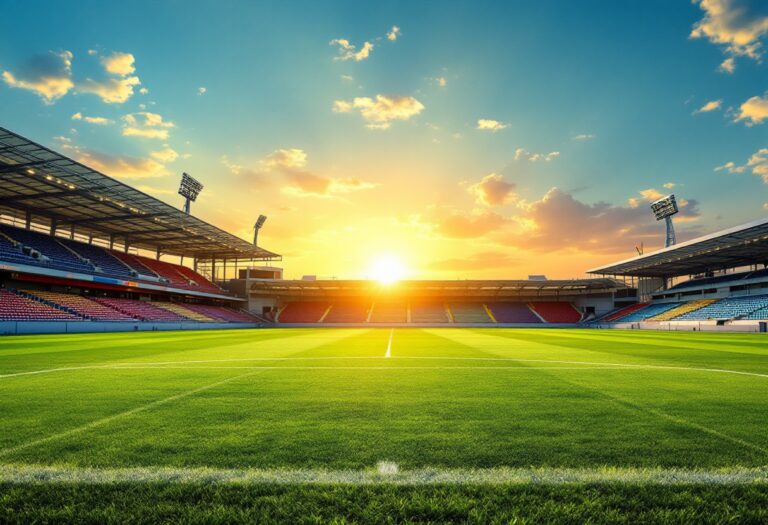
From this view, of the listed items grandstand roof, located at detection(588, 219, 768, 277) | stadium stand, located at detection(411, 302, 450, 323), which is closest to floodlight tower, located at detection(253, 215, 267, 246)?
stadium stand, located at detection(411, 302, 450, 323)

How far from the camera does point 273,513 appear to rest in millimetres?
2387

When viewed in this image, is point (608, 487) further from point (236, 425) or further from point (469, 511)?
point (236, 425)

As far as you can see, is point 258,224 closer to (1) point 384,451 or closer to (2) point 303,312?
(2) point 303,312

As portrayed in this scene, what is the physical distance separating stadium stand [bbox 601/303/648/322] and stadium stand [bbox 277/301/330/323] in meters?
40.3

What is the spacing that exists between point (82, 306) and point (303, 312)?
32.5 metres

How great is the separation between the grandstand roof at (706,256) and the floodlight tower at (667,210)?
4667 mm

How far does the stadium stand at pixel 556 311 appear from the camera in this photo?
58072 millimetres

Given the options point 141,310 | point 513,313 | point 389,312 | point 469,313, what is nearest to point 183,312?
point 141,310

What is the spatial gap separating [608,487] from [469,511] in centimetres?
103

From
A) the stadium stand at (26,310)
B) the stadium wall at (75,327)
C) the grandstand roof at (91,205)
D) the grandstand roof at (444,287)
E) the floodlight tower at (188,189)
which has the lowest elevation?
the stadium wall at (75,327)

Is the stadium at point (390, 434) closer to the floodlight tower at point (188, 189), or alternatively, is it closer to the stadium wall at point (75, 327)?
the stadium wall at point (75, 327)

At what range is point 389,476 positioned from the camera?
289 centimetres

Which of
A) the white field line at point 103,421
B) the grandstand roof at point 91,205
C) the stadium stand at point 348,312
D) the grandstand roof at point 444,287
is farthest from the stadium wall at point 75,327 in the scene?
the white field line at point 103,421

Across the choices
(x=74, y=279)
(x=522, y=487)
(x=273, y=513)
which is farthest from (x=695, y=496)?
(x=74, y=279)
